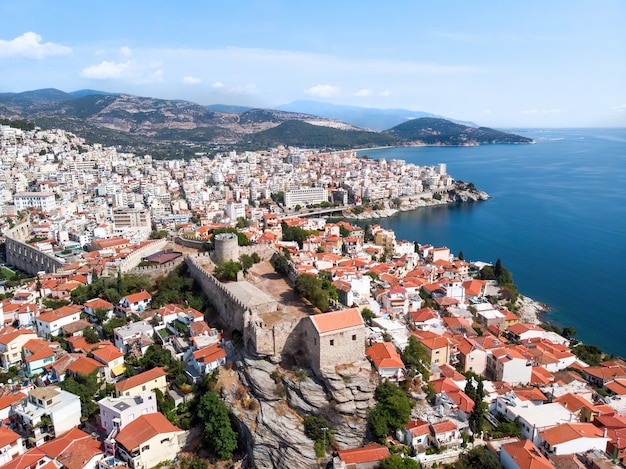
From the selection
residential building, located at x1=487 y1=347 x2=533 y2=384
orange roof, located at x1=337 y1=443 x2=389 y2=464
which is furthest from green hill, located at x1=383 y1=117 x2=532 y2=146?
orange roof, located at x1=337 y1=443 x2=389 y2=464

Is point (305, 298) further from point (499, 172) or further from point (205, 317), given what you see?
point (499, 172)

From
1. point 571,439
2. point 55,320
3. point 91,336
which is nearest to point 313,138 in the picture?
point 55,320

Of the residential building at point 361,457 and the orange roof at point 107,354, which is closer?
the residential building at point 361,457

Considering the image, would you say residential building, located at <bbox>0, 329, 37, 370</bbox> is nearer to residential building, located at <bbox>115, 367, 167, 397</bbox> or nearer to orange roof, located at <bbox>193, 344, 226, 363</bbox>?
residential building, located at <bbox>115, 367, 167, 397</bbox>

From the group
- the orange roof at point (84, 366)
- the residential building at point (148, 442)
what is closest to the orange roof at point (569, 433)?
the residential building at point (148, 442)

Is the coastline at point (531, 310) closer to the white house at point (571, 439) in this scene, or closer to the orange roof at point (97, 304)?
the white house at point (571, 439)

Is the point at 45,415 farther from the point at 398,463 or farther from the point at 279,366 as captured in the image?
the point at 398,463
